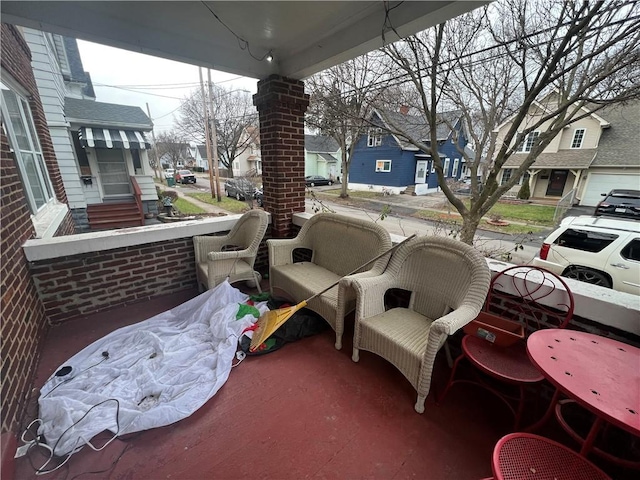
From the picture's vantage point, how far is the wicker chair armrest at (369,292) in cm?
177

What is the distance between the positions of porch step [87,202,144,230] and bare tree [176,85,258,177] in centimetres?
867

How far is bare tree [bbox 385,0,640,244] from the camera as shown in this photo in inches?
92.7

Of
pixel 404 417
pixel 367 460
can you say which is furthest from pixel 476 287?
pixel 367 460

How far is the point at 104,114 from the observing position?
7.58m

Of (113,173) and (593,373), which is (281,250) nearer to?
(593,373)

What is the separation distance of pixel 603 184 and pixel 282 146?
13.3 meters

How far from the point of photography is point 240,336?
2.08 m

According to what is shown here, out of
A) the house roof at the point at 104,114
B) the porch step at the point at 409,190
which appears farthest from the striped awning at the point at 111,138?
the porch step at the point at 409,190

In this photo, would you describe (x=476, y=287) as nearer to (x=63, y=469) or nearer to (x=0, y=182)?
(x=63, y=469)

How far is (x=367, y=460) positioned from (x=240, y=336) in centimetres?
122

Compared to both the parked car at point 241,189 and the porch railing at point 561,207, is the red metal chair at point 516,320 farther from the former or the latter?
the parked car at point 241,189

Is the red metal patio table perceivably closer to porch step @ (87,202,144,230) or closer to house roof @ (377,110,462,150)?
house roof @ (377,110,462,150)

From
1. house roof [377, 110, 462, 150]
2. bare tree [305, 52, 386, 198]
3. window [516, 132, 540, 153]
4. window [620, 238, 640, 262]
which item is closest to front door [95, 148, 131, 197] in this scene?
bare tree [305, 52, 386, 198]

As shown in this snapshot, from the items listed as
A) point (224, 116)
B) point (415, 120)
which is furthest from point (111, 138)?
point (224, 116)
